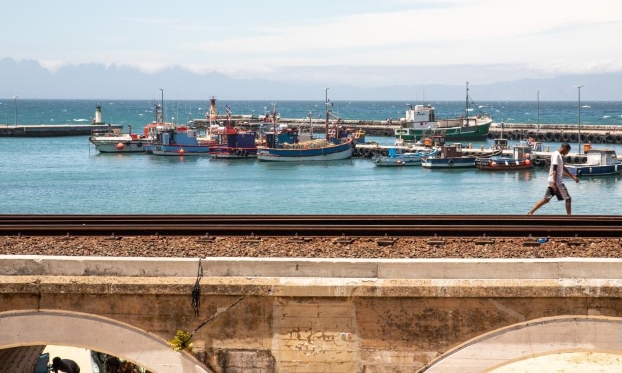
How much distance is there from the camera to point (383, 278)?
36.8 ft

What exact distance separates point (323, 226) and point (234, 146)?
65385 mm

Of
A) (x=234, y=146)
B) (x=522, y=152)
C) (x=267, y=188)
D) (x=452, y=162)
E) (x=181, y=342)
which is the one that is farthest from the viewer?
(x=234, y=146)

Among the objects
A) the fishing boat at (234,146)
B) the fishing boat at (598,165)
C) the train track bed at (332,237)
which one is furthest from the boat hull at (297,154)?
the train track bed at (332,237)

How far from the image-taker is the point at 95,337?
11.3 meters

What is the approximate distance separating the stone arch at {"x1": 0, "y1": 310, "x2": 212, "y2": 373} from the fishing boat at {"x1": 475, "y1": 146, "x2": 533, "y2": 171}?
5463 centimetres

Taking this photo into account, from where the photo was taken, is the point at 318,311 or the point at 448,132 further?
the point at 448,132

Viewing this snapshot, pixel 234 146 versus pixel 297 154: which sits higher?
pixel 234 146

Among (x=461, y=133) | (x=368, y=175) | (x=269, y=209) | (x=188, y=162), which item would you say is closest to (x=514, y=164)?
(x=368, y=175)

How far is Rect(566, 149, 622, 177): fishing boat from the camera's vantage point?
57.0 meters

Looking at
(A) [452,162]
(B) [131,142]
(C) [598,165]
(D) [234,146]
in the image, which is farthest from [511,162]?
(B) [131,142]

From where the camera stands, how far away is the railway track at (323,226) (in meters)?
13.8

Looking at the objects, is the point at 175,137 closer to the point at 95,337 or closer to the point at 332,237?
the point at 332,237

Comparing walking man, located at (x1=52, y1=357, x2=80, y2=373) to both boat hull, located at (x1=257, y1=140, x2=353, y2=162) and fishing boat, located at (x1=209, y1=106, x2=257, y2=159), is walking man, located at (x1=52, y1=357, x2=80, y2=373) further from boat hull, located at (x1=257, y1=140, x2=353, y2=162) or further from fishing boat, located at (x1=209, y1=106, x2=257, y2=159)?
fishing boat, located at (x1=209, y1=106, x2=257, y2=159)

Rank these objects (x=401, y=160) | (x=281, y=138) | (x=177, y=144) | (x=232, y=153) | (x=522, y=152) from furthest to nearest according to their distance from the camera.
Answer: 1. (x=177, y=144)
2. (x=232, y=153)
3. (x=281, y=138)
4. (x=401, y=160)
5. (x=522, y=152)
